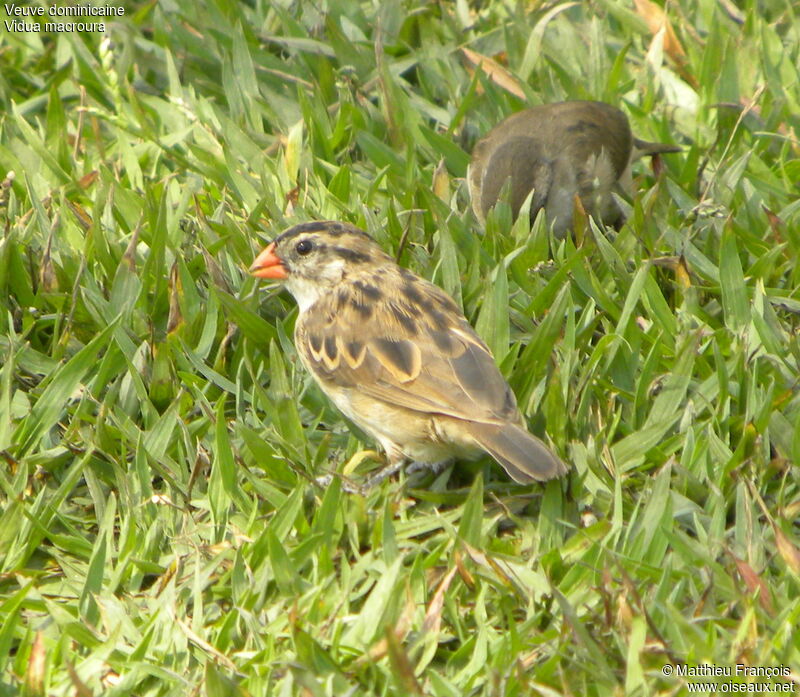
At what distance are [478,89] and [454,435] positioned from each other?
3.23m

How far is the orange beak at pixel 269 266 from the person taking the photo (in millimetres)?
5727

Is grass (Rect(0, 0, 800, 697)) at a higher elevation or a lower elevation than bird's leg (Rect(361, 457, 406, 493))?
higher

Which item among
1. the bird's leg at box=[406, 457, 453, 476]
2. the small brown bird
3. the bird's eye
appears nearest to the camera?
the small brown bird

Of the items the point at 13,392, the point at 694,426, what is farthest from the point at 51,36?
the point at 694,426

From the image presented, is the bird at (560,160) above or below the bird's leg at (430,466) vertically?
above

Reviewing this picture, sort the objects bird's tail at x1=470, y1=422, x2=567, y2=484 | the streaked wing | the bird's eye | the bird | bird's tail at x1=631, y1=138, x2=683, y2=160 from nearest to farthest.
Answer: bird's tail at x1=470, y1=422, x2=567, y2=484 < the streaked wing < the bird's eye < the bird < bird's tail at x1=631, y1=138, x2=683, y2=160

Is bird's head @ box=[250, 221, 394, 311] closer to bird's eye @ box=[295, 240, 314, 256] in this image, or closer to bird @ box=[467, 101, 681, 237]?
bird's eye @ box=[295, 240, 314, 256]

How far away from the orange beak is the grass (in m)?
0.19

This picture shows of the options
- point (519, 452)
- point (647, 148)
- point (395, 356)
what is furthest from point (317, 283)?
point (647, 148)

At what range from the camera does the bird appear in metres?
6.48

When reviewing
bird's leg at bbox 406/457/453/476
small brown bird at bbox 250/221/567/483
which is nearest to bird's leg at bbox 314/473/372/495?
small brown bird at bbox 250/221/567/483

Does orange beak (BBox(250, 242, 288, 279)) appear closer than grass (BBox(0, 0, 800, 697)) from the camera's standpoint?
No

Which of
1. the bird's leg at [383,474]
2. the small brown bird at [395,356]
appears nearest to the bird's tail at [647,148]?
the small brown bird at [395,356]

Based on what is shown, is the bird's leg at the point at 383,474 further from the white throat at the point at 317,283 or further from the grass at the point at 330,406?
the white throat at the point at 317,283
